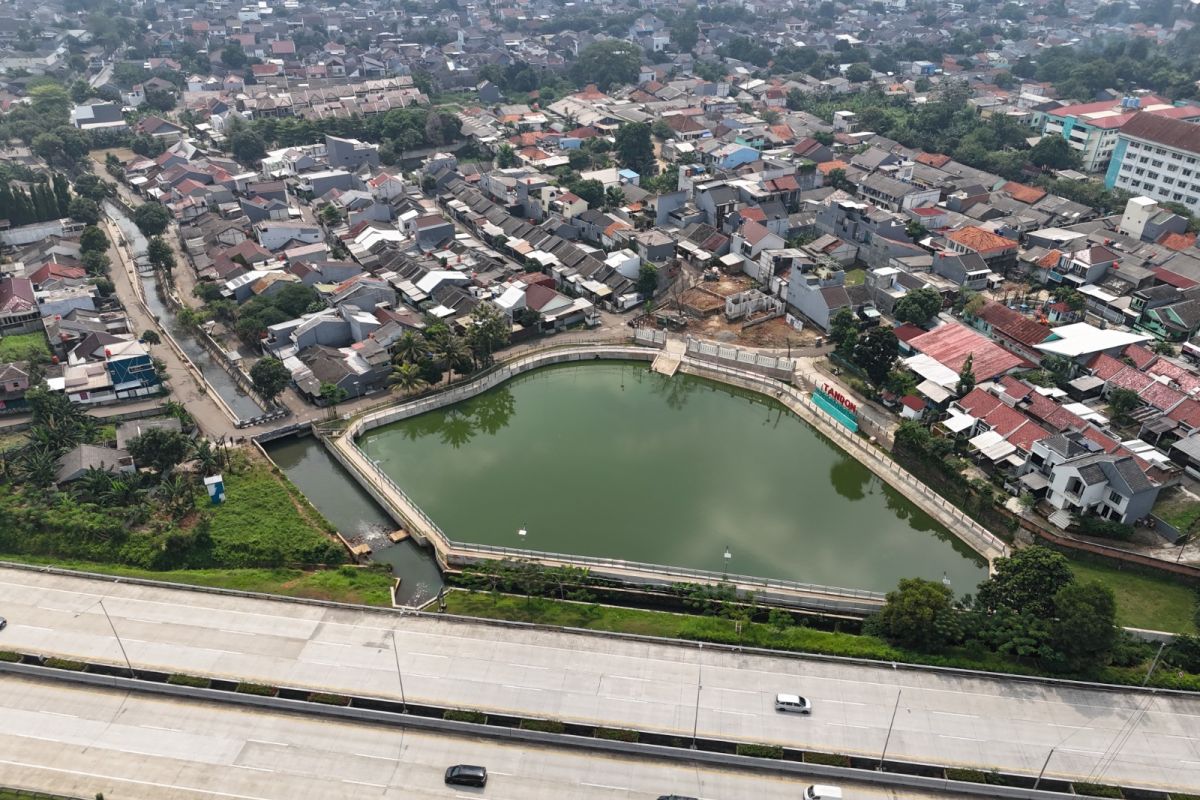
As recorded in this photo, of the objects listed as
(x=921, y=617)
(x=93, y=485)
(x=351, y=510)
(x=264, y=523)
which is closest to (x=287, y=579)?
(x=264, y=523)

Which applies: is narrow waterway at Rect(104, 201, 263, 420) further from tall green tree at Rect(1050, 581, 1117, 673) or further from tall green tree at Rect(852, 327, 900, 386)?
tall green tree at Rect(1050, 581, 1117, 673)

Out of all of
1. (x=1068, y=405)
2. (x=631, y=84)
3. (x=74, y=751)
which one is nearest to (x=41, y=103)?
(x=631, y=84)

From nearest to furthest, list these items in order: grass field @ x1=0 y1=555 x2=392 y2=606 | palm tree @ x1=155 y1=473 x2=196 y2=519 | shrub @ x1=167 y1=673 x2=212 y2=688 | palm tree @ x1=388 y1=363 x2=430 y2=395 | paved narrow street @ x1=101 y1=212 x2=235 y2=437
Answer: shrub @ x1=167 y1=673 x2=212 y2=688, grass field @ x1=0 y1=555 x2=392 y2=606, palm tree @ x1=155 y1=473 x2=196 y2=519, paved narrow street @ x1=101 y1=212 x2=235 y2=437, palm tree @ x1=388 y1=363 x2=430 y2=395

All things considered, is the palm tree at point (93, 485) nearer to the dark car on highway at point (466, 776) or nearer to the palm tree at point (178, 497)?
the palm tree at point (178, 497)

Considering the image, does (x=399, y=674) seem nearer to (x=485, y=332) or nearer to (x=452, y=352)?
(x=452, y=352)

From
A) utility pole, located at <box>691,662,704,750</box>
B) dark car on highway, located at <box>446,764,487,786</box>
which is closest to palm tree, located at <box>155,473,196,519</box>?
dark car on highway, located at <box>446,764,487,786</box>

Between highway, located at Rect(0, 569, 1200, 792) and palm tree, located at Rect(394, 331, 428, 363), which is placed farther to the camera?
palm tree, located at Rect(394, 331, 428, 363)

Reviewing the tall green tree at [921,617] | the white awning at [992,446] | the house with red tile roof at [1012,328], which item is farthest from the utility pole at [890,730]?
the house with red tile roof at [1012,328]
